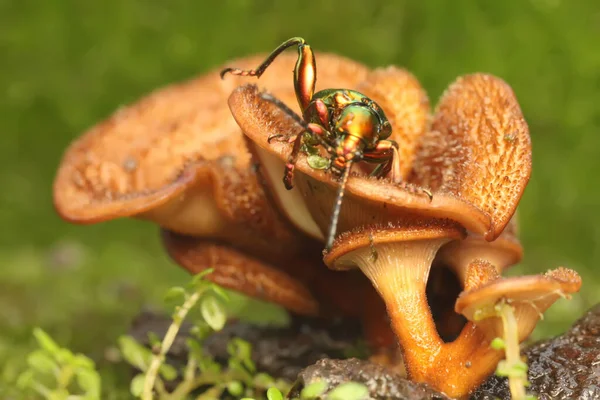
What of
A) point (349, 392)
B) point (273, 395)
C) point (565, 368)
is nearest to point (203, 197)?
point (273, 395)

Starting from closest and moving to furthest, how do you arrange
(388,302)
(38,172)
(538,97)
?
(388,302), (538,97), (38,172)

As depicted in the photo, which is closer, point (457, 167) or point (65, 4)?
point (457, 167)

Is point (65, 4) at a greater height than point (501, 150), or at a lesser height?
greater

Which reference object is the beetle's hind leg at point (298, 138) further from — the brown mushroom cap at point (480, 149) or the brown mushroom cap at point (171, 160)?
the brown mushroom cap at point (171, 160)

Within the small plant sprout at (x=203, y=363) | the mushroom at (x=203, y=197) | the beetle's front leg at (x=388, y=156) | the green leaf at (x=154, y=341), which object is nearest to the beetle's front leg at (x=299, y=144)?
the beetle's front leg at (x=388, y=156)

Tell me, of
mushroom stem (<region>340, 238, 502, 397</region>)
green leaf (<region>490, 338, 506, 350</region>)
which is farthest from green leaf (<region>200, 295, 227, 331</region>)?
green leaf (<region>490, 338, 506, 350</region>)

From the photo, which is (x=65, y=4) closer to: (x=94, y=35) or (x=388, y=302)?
(x=94, y=35)

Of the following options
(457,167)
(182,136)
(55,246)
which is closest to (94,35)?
(55,246)

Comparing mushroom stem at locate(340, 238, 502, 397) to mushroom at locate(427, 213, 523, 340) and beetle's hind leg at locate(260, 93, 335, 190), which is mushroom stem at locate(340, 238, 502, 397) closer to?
mushroom at locate(427, 213, 523, 340)
